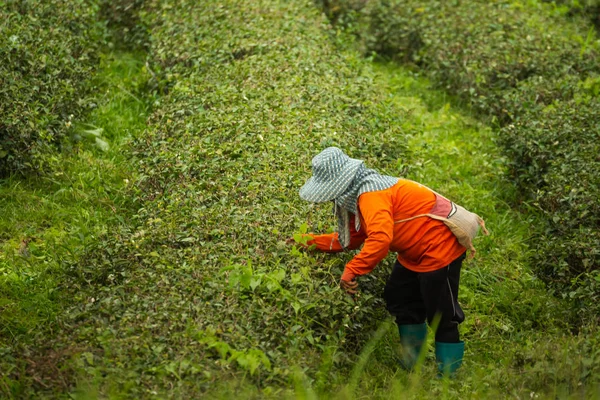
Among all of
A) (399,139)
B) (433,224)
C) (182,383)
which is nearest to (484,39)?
(399,139)

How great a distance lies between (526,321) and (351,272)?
1.78 m

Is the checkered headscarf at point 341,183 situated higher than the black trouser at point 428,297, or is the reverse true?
the checkered headscarf at point 341,183

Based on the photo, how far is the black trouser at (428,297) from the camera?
4.78m

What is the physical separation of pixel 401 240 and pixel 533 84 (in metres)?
4.38

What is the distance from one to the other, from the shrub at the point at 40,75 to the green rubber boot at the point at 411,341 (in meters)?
3.50

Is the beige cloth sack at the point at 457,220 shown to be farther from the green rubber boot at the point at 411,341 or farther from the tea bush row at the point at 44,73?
the tea bush row at the point at 44,73

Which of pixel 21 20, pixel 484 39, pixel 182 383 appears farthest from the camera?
pixel 484 39

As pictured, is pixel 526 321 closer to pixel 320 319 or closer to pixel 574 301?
pixel 574 301

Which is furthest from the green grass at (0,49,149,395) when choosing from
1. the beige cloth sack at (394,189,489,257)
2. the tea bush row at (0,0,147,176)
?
the beige cloth sack at (394,189,489,257)

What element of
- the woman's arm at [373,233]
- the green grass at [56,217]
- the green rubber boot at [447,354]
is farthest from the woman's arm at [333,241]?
the green grass at [56,217]

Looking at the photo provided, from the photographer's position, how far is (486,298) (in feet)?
19.7

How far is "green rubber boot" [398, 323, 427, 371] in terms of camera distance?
16.6ft

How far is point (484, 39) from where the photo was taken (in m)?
9.59

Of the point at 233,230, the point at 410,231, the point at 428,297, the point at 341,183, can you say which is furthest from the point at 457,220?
the point at 233,230
